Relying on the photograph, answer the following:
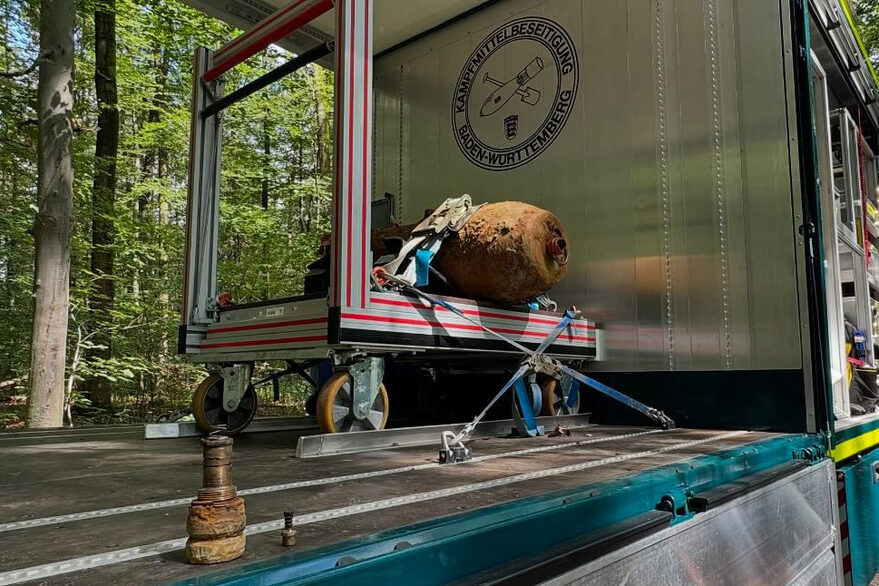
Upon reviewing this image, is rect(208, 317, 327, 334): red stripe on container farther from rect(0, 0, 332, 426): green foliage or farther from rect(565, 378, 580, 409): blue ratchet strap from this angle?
rect(0, 0, 332, 426): green foliage

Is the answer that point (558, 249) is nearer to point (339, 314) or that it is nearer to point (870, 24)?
point (339, 314)

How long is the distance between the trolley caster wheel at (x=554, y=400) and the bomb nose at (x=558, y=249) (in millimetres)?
773

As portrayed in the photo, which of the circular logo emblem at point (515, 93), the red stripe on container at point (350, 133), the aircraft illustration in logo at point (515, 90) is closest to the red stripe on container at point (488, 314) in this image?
the red stripe on container at point (350, 133)

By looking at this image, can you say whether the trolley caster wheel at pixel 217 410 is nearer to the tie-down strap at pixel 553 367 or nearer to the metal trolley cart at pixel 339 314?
Answer: the metal trolley cart at pixel 339 314

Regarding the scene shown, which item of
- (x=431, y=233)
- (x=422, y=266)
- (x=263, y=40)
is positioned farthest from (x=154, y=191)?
(x=422, y=266)

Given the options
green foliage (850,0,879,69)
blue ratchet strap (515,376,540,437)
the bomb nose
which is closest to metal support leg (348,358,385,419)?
blue ratchet strap (515,376,540,437)

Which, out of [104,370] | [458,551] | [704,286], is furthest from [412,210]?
[104,370]

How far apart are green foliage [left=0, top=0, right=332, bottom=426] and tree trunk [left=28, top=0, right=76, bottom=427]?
3.31 feet

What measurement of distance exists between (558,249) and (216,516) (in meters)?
2.96

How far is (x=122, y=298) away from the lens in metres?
11.7

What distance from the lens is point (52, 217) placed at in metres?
6.98

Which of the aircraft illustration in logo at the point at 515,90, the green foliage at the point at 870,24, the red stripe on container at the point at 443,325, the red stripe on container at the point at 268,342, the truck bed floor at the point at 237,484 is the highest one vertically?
the green foliage at the point at 870,24

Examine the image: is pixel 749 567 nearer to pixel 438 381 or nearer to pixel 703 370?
pixel 703 370

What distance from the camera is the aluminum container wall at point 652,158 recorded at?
11.8 feet
